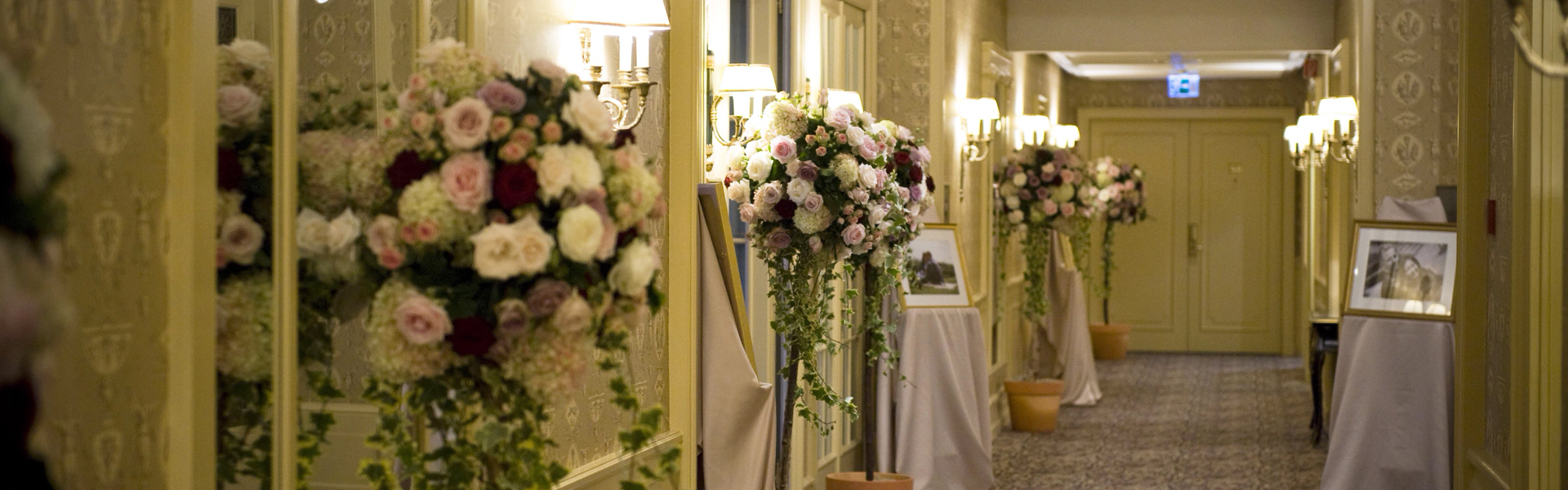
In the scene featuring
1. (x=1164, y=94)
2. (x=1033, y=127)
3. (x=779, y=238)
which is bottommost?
(x=779, y=238)

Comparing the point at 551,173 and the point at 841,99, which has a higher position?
the point at 841,99

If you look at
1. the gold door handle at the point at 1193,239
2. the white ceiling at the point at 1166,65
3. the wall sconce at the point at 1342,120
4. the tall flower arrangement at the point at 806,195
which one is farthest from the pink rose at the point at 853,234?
the gold door handle at the point at 1193,239

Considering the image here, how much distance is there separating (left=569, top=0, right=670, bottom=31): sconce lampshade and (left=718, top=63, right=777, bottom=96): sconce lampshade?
110cm

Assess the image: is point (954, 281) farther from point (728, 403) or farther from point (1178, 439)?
point (728, 403)

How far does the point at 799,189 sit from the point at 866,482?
1.55m

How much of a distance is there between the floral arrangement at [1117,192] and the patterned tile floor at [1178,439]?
125 cm

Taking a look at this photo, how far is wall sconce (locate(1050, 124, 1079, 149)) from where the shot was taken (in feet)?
32.6

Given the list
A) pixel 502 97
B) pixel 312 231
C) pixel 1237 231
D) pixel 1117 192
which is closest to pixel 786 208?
pixel 312 231

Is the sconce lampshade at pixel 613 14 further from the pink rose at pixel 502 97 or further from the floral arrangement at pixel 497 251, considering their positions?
the pink rose at pixel 502 97

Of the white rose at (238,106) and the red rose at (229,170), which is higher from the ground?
the white rose at (238,106)

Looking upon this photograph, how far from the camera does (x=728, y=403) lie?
3.86 m

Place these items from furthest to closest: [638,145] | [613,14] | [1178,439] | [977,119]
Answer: [1178,439], [977,119], [638,145], [613,14]

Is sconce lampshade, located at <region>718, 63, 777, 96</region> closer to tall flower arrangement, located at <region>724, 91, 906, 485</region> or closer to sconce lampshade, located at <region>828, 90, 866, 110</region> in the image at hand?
tall flower arrangement, located at <region>724, 91, 906, 485</region>

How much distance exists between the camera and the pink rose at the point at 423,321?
1892mm
